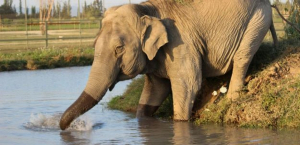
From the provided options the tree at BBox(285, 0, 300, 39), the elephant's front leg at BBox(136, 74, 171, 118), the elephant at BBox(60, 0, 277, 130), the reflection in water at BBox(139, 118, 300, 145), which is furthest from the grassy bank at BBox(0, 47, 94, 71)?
the reflection in water at BBox(139, 118, 300, 145)

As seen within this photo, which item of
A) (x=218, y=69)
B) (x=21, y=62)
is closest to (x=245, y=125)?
(x=218, y=69)

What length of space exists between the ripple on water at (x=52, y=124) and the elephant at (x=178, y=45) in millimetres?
384

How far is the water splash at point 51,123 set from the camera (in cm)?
1114

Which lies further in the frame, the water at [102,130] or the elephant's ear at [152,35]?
the elephant's ear at [152,35]

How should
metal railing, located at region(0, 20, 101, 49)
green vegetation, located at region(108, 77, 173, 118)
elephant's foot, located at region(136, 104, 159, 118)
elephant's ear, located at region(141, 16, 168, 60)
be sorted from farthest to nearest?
metal railing, located at region(0, 20, 101, 49) < green vegetation, located at region(108, 77, 173, 118) < elephant's foot, located at region(136, 104, 159, 118) < elephant's ear, located at region(141, 16, 168, 60)

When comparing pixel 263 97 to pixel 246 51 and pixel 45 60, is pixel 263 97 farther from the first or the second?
pixel 45 60

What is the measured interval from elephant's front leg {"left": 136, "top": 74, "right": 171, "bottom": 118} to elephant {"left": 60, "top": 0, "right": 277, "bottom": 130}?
0.11 meters

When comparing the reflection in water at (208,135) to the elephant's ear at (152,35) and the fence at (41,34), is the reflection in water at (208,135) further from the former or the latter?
the fence at (41,34)

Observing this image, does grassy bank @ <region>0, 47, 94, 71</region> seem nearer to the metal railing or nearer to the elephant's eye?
the metal railing

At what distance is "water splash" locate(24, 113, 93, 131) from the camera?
36.6ft

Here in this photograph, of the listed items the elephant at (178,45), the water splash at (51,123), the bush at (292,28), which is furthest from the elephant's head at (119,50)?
the bush at (292,28)

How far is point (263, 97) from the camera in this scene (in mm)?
10781

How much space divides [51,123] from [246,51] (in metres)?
3.37

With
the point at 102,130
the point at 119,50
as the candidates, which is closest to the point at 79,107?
the point at 102,130
